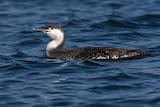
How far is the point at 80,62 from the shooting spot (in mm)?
17203

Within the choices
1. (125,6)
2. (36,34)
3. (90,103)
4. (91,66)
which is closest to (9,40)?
(36,34)

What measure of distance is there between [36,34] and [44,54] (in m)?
2.93

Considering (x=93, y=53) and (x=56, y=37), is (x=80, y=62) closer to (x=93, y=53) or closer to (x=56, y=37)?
(x=93, y=53)

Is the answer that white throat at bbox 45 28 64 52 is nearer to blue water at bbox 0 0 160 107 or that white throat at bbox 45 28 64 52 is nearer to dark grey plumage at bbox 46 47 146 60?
blue water at bbox 0 0 160 107

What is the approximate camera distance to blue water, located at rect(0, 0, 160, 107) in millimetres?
14055

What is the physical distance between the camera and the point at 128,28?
22.0 meters

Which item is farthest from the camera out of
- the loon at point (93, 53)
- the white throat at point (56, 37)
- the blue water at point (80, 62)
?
the white throat at point (56, 37)

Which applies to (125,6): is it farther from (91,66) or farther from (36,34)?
(91,66)

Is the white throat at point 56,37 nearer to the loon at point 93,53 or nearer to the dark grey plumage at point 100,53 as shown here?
the loon at point 93,53

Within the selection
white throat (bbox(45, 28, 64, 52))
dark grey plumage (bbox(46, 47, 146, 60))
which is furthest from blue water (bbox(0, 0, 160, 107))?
white throat (bbox(45, 28, 64, 52))

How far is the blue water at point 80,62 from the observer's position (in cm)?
1405

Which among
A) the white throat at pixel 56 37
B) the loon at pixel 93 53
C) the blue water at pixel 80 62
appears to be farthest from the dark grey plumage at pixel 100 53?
the white throat at pixel 56 37

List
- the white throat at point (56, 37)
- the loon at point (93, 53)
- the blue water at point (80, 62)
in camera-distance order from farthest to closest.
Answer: the white throat at point (56, 37), the loon at point (93, 53), the blue water at point (80, 62)

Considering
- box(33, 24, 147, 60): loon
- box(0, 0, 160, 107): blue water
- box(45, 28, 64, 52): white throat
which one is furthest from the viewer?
box(45, 28, 64, 52): white throat
